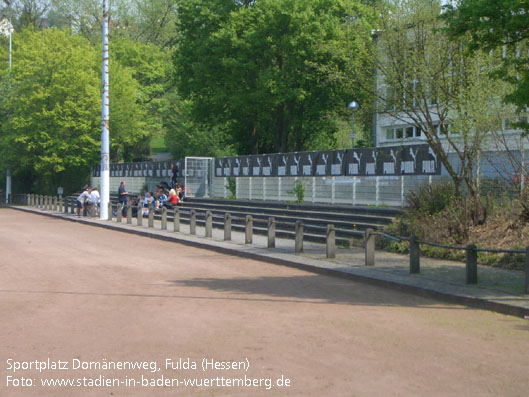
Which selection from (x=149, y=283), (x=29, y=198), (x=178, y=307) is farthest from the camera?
(x=29, y=198)

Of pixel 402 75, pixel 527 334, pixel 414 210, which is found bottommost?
pixel 527 334

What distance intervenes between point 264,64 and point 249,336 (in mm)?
29919

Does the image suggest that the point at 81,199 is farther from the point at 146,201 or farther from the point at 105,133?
the point at 105,133

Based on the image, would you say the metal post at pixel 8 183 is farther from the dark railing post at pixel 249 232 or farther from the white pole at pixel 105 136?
the dark railing post at pixel 249 232

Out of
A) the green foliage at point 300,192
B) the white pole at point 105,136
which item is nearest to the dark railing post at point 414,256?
the green foliage at point 300,192

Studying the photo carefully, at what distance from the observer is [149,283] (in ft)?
39.7

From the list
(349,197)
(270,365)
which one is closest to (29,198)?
(349,197)

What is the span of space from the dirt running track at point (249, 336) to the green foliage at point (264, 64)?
20.8 meters

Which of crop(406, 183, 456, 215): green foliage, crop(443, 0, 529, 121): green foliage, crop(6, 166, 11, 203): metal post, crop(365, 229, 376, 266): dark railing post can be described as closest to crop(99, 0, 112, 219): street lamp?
crop(406, 183, 456, 215): green foliage

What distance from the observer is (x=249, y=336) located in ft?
25.1

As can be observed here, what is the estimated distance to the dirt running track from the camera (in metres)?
5.83

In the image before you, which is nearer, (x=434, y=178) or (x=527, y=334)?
(x=527, y=334)

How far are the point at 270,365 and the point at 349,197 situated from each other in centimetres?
1785

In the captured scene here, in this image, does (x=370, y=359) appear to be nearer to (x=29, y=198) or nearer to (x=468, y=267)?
(x=468, y=267)
